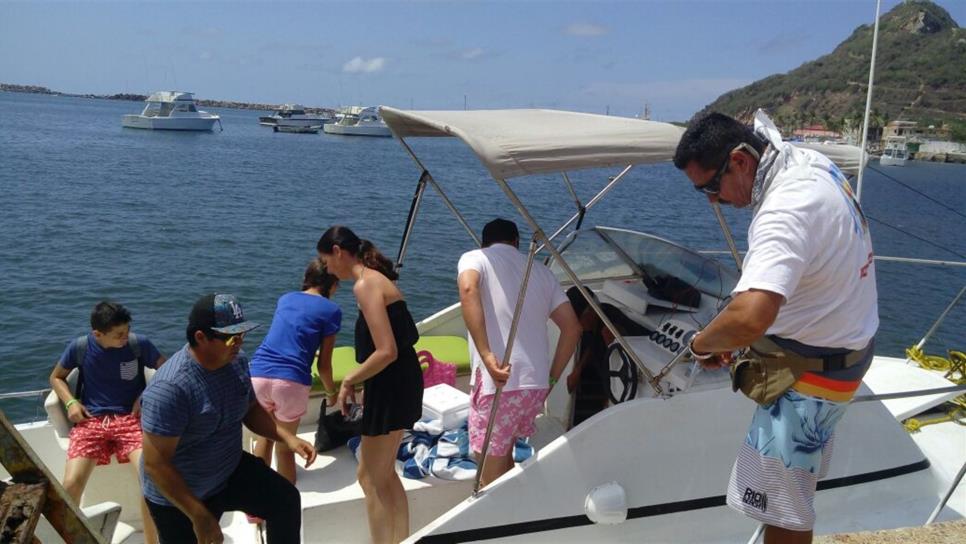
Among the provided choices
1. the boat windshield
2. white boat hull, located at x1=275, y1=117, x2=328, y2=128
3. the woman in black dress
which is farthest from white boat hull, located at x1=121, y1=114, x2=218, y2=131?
the woman in black dress

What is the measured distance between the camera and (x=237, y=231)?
20625mm

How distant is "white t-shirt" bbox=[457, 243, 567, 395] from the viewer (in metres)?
3.58

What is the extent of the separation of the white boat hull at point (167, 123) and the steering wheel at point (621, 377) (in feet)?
241

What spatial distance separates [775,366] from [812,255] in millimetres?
451

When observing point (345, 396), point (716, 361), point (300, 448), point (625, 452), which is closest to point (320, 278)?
point (345, 396)

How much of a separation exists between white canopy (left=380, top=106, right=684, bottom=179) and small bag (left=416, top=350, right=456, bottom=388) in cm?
159

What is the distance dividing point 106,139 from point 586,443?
200ft

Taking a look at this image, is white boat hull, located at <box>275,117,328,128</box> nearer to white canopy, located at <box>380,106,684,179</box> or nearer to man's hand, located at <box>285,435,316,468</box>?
white canopy, located at <box>380,106,684,179</box>

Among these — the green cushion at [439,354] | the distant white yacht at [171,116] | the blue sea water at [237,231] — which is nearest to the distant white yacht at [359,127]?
the distant white yacht at [171,116]

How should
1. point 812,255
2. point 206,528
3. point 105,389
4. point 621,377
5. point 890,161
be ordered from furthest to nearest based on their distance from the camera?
point 890,161
point 105,389
point 621,377
point 206,528
point 812,255

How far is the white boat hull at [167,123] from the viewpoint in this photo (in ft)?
229

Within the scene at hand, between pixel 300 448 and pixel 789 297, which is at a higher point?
pixel 789 297

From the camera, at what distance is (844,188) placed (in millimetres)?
2434

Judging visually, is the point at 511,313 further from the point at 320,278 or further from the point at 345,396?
the point at 320,278
